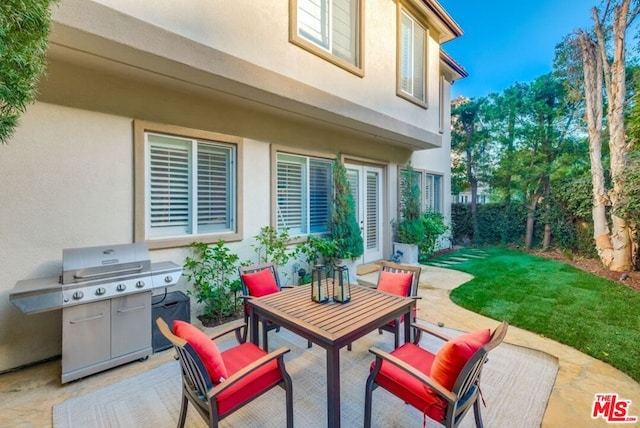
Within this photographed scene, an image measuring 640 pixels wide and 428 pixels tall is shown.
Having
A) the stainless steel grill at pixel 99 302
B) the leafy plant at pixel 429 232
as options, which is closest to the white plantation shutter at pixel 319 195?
the leafy plant at pixel 429 232

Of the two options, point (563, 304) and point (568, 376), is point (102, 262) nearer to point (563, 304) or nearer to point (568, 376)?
point (568, 376)

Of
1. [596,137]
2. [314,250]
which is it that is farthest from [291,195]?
[596,137]

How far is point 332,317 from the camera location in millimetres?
2650

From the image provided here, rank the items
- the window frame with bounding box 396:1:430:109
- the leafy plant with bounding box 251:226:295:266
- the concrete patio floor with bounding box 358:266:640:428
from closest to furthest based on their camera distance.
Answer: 1. the concrete patio floor with bounding box 358:266:640:428
2. the leafy plant with bounding box 251:226:295:266
3. the window frame with bounding box 396:1:430:109

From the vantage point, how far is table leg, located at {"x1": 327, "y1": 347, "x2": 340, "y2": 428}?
2.17 meters

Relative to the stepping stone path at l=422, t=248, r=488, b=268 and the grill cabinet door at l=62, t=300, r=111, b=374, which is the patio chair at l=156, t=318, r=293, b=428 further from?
the stepping stone path at l=422, t=248, r=488, b=268

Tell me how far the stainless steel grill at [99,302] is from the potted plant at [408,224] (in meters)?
6.45

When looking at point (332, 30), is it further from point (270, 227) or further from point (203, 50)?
point (270, 227)

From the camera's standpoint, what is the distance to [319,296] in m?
3.06

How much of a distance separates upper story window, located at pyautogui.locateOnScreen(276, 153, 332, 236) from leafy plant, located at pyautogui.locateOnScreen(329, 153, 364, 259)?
35cm

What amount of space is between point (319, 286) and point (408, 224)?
5865mm

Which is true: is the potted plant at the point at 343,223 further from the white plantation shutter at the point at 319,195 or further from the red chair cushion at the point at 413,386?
the red chair cushion at the point at 413,386

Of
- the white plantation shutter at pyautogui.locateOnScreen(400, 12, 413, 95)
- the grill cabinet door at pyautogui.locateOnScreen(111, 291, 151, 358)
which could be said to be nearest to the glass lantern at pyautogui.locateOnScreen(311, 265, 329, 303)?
the grill cabinet door at pyautogui.locateOnScreen(111, 291, 151, 358)

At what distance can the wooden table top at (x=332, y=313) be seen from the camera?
2359 mm
